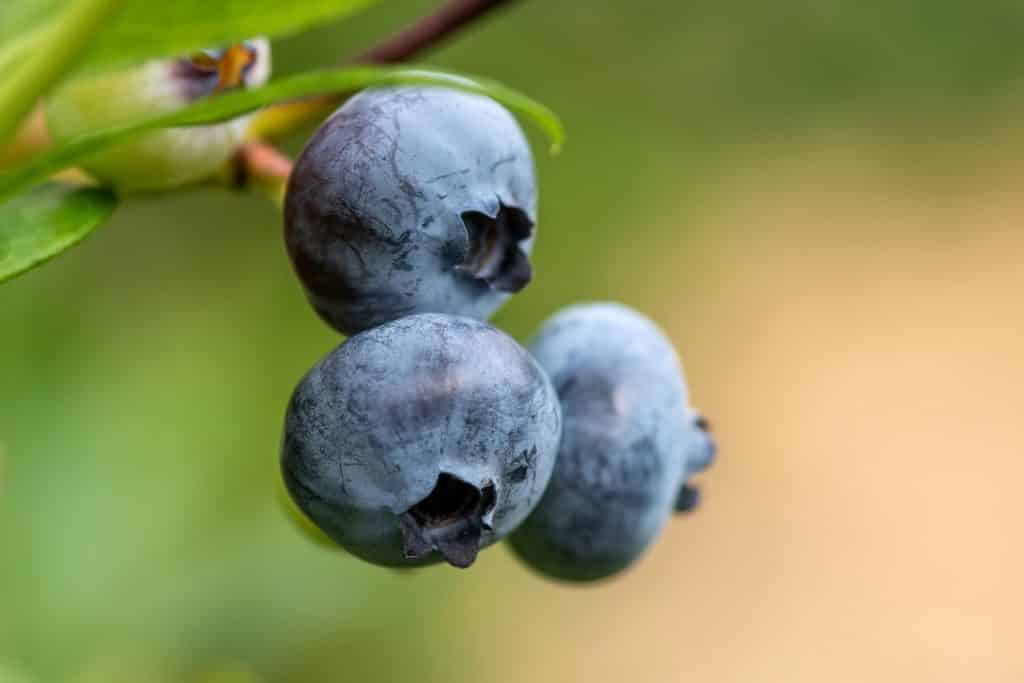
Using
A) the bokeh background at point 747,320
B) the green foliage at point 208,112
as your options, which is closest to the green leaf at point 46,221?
the green foliage at point 208,112

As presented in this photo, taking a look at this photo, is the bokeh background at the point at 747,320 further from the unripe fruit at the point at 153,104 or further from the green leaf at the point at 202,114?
the green leaf at the point at 202,114

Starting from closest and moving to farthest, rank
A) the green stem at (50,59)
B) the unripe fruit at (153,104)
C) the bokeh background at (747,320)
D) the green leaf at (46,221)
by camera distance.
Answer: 1. the green stem at (50,59)
2. the green leaf at (46,221)
3. the unripe fruit at (153,104)
4. the bokeh background at (747,320)

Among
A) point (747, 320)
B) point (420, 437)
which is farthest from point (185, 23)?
point (747, 320)

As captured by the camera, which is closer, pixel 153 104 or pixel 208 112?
pixel 208 112

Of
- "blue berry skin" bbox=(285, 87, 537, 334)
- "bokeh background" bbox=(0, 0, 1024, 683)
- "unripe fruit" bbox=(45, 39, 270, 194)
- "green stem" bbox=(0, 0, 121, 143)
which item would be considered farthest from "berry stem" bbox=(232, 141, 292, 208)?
"bokeh background" bbox=(0, 0, 1024, 683)

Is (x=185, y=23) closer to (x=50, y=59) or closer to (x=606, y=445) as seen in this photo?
(x=50, y=59)

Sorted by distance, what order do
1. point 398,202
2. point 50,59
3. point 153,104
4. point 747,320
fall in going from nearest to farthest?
point 50,59
point 398,202
point 153,104
point 747,320

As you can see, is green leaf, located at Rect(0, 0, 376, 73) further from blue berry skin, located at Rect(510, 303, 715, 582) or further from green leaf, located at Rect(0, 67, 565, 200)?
blue berry skin, located at Rect(510, 303, 715, 582)

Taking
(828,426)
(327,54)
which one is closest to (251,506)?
(327,54)
